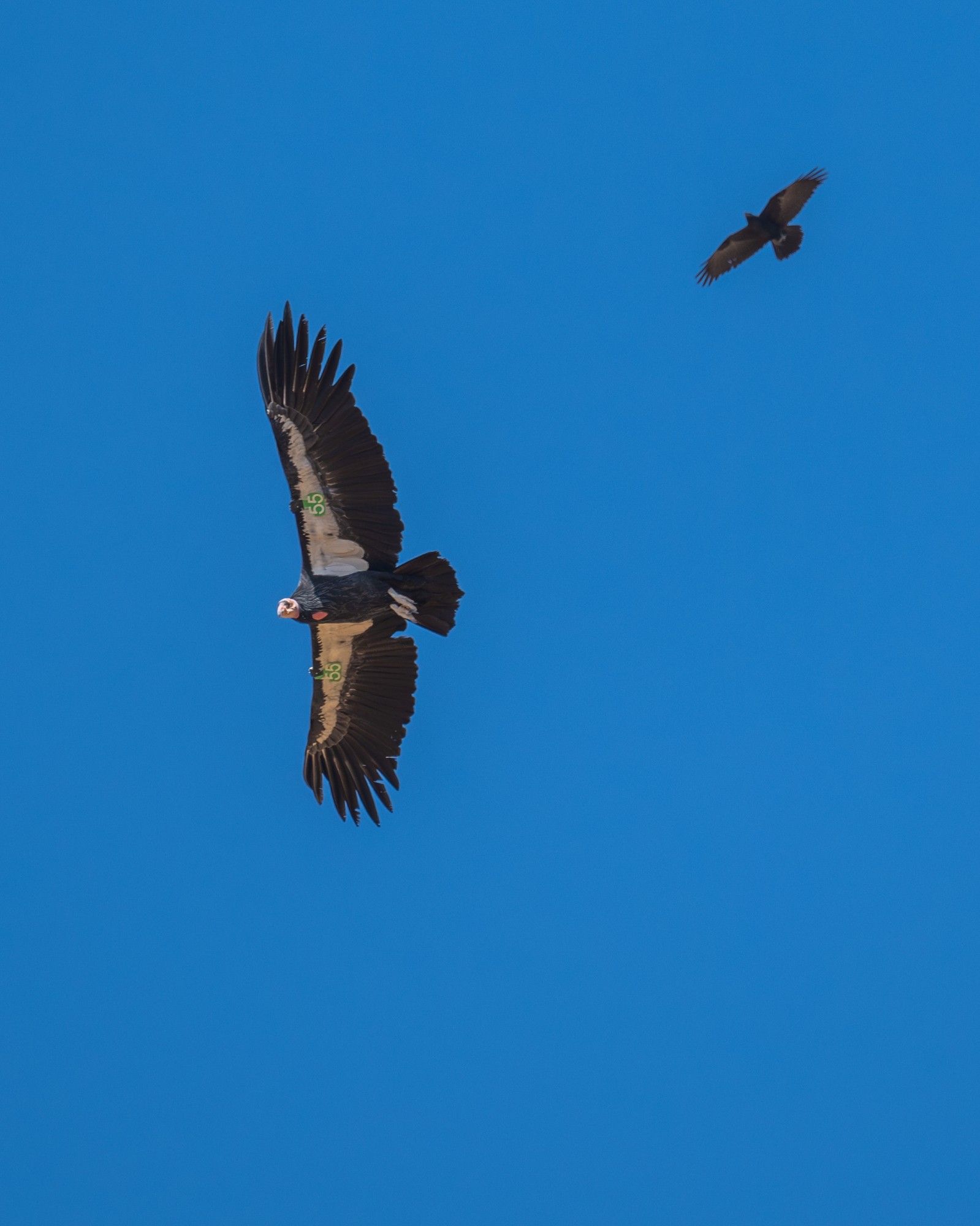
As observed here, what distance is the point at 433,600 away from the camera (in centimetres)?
1889

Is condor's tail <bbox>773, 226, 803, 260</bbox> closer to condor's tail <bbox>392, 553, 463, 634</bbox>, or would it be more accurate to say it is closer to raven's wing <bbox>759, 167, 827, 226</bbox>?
raven's wing <bbox>759, 167, 827, 226</bbox>

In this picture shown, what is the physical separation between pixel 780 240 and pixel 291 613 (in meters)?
7.57

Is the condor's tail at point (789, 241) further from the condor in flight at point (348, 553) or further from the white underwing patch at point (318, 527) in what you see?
the white underwing patch at point (318, 527)

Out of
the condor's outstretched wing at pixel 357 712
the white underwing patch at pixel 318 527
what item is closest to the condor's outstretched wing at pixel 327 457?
the white underwing patch at pixel 318 527

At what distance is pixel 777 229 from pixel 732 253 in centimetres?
75

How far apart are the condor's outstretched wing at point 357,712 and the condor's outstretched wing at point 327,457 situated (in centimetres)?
137

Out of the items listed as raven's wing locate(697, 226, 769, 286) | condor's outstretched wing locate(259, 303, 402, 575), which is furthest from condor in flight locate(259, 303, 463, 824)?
raven's wing locate(697, 226, 769, 286)

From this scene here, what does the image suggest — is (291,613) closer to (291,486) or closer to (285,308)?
(291,486)

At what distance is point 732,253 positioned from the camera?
72.9ft

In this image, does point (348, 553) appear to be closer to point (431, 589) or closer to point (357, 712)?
point (431, 589)

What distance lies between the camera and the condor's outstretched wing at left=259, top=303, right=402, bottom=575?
60.3 ft

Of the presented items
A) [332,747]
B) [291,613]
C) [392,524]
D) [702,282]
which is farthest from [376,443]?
[702,282]

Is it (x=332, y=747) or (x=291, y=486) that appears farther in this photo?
(x=332, y=747)

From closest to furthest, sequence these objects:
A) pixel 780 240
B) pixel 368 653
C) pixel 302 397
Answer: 1. pixel 302 397
2. pixel 368 653
3. pixel 780 240
